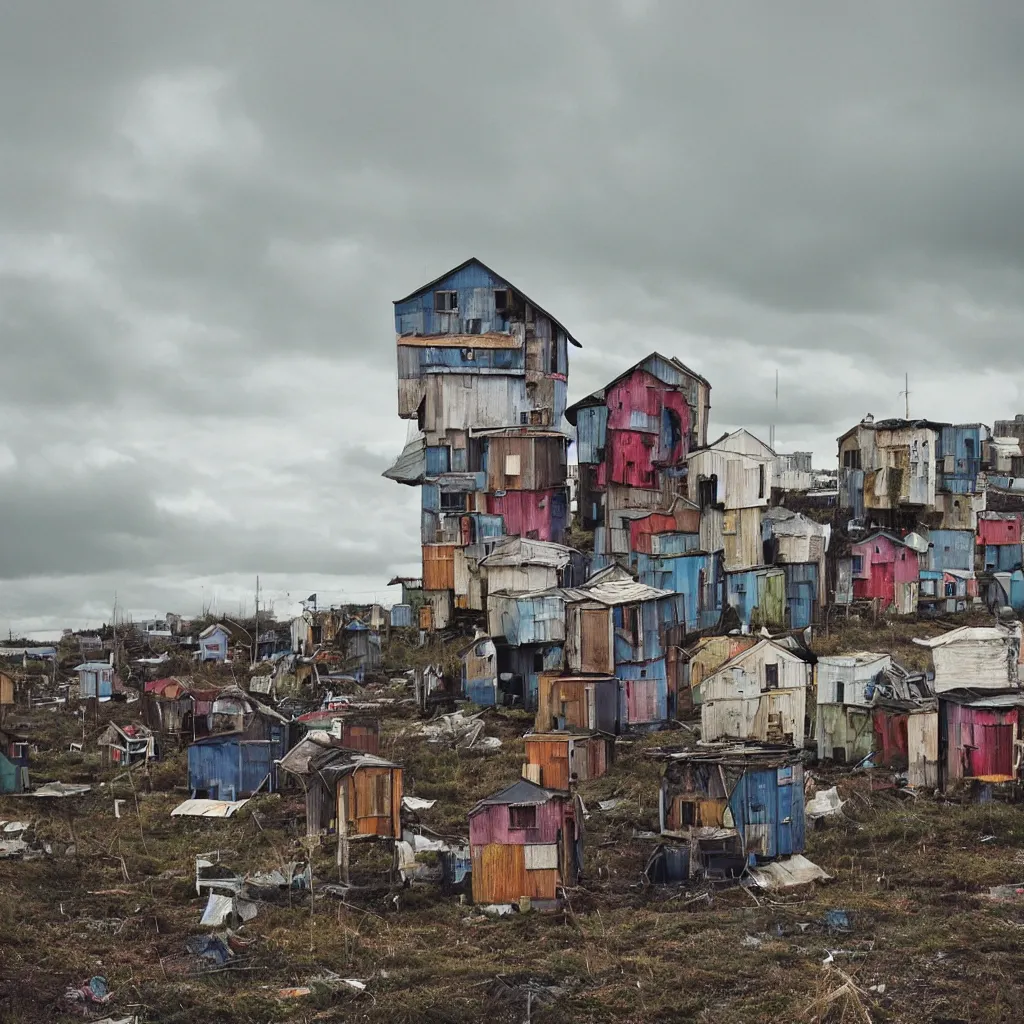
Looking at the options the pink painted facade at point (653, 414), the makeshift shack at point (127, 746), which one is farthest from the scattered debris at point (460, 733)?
the pink painted facade at point (653, 414)

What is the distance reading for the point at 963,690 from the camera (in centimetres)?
3334

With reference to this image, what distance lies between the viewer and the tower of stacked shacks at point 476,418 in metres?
55.9

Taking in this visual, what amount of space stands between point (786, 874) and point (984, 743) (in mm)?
8847

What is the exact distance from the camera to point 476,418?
57.5 metres

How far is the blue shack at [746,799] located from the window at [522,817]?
4143 millimetres

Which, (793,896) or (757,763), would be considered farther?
(757,763)

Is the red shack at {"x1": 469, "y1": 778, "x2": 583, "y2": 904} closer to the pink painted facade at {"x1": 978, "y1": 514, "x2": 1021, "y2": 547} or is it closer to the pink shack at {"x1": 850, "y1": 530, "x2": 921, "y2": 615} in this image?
the pink shack at {"x1": 850, "y1": 530, "x2": 921, "y2": 615}

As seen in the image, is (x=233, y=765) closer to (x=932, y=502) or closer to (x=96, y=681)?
(x=96, y=681)

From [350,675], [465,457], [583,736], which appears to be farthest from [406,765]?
[465,457]

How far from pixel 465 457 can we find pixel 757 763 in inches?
1272

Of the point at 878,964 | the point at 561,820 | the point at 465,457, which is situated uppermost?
the point at 465,457

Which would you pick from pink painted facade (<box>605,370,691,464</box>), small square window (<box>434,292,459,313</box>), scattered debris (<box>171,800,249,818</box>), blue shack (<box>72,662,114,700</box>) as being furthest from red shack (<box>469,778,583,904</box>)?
small square window (<box>434,292,459,313</box>)

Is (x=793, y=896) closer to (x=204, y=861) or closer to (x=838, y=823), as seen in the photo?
(x=838, y=823)

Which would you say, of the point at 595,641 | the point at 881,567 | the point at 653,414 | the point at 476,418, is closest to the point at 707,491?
the point at 653,414
